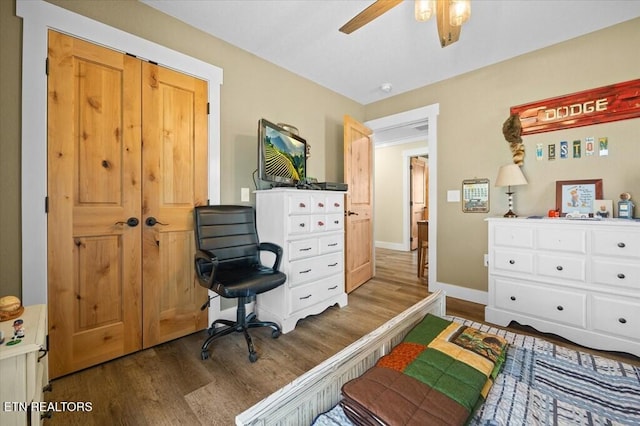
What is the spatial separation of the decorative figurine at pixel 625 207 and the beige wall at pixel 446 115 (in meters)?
0.14

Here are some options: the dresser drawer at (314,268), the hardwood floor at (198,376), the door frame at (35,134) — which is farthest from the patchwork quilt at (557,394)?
the door frame at (35,134)

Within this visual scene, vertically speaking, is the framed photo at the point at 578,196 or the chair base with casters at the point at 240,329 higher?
the framed photo at the point at 578,196

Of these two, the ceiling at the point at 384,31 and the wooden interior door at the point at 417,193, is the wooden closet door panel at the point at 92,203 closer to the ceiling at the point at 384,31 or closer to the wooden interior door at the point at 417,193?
the ceiling at the point at 384,31

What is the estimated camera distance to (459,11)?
1.37 m

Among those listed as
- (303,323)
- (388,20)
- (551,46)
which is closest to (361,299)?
(303,323)

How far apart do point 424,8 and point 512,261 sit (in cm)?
213

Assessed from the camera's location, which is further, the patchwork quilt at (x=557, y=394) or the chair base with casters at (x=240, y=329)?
the chair base with casters at (x=240, y=329)

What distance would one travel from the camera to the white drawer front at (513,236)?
7.18 feet

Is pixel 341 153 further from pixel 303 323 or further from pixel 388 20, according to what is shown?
pixel 303 323

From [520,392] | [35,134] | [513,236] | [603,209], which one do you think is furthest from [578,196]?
[35,134]

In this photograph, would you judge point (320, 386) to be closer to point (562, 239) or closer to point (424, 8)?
point (424, 8)

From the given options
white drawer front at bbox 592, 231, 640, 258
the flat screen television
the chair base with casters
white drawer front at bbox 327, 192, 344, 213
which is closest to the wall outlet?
the flat screen television

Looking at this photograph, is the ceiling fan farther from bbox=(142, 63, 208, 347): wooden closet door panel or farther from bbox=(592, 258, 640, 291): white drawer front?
bbox=(592, 258, 640, 291): white drawer front

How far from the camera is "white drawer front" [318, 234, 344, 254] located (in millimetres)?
2459
